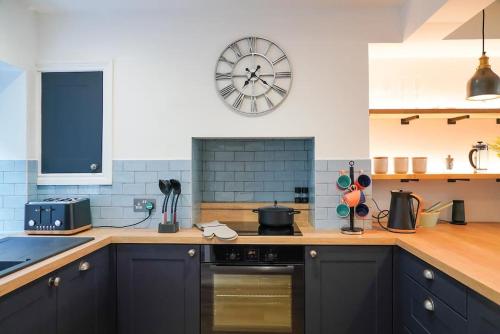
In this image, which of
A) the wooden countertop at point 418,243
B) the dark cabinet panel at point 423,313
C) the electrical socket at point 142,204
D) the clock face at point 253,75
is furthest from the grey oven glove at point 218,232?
the dark cabinet panel at point 423,313

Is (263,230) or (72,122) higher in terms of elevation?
(72,122)

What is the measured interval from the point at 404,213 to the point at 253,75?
1417 mm

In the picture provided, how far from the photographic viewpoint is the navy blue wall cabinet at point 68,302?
135 centimetres

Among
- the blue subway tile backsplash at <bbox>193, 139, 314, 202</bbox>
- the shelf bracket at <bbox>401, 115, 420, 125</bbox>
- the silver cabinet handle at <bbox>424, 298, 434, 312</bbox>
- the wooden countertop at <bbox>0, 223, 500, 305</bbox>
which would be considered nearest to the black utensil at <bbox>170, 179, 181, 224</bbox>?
the wooden countertop at <bbox>0, 223, 500, 305</bbox>

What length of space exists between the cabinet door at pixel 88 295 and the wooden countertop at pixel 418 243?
7 centimetres

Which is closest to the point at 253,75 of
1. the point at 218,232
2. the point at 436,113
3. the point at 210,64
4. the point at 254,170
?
the point at 210,64

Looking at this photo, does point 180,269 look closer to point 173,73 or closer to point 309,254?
point 309,254

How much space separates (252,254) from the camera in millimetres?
2088

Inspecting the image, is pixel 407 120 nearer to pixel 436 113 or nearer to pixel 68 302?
Answer: pixel 436 113

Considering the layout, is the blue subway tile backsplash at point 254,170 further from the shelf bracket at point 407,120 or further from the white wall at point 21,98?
the white wall at point 21,98

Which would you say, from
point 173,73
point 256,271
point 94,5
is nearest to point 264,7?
point 173,73

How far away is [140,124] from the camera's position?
2.42 meters

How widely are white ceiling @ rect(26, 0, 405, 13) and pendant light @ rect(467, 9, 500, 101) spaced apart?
0.70m

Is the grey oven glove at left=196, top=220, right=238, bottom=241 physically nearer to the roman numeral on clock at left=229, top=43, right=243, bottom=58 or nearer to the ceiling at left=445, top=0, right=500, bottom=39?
the roman numeral on clock at left=229, top=43, right=243, bottom=58
